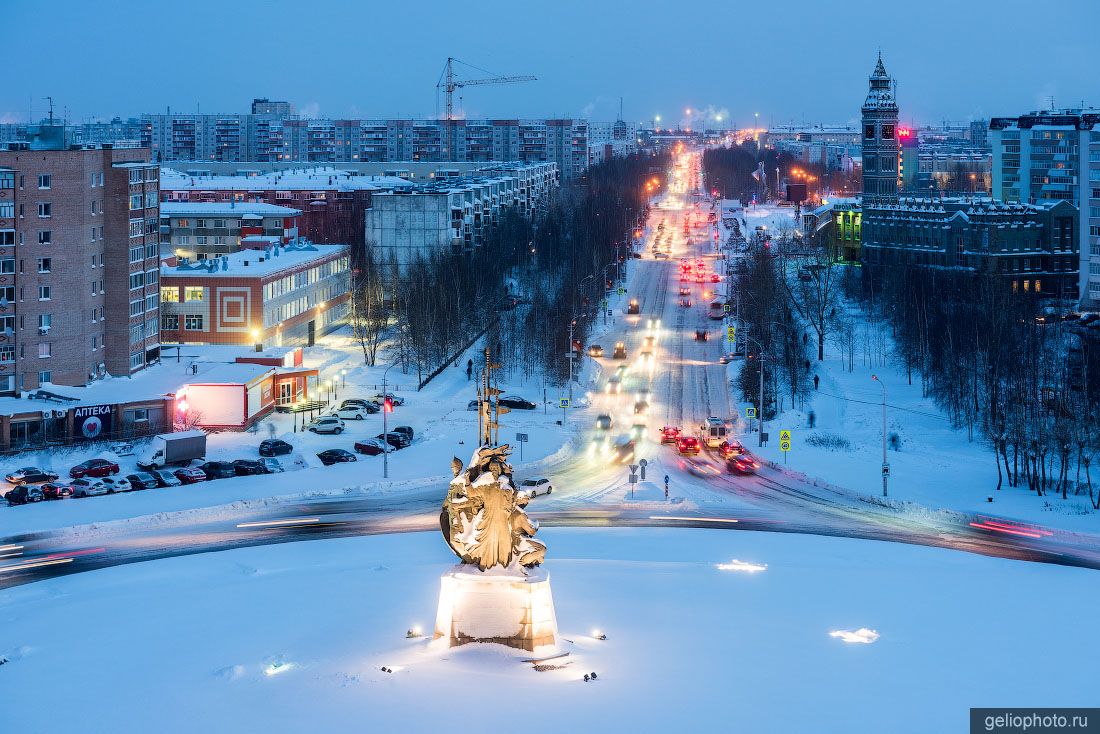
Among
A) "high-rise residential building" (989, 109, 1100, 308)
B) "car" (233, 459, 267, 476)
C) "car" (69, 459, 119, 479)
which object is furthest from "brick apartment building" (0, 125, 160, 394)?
"high-rise residential building" (989, 109, 1100, 308)

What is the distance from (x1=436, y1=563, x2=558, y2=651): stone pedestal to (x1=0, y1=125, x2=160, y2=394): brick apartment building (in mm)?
34360

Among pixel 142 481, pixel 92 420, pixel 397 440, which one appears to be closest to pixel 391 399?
pixel 397 440

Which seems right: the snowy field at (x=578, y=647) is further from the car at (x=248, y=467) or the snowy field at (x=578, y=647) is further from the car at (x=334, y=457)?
the car at (x=334, y=457)

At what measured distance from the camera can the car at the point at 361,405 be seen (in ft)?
180

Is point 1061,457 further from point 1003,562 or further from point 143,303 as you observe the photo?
point 143,303

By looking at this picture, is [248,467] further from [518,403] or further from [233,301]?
[233,301]

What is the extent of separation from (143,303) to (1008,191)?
304 feet

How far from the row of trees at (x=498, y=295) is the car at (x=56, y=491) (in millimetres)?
23292

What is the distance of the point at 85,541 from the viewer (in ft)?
118

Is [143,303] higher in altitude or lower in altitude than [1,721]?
higher

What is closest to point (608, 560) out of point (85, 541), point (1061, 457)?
point (85, 541)

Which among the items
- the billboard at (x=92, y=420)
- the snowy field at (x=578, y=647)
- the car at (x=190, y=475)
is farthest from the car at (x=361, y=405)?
the snowy field at (x=578, y=647)

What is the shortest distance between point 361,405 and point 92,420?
35.3ft

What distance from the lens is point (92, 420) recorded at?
4938 cm
